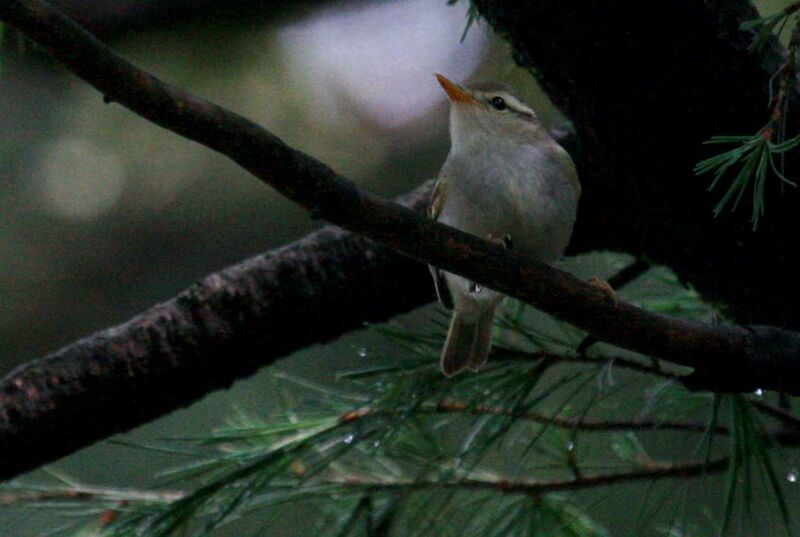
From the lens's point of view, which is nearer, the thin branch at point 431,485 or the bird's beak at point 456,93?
the thin branch at point 431,485

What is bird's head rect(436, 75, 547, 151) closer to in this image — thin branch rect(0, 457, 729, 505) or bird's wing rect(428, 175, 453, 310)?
bird's wing rect(428, 175, 453, 310)

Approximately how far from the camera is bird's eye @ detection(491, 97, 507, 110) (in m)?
2.61

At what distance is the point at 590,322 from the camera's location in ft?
4.80

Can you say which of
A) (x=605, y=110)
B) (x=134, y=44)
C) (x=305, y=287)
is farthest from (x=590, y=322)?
(x=134, y=44)

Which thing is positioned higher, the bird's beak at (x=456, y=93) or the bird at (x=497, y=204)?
the bird's beak at (x=456, y=93)

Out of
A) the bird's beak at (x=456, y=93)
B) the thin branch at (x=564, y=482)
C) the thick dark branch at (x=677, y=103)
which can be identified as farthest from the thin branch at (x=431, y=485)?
the bird's beak at (x=456, y=93)

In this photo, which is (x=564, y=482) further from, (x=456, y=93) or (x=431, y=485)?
(x=456, y=93)

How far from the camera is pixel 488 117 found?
2516 millimetres

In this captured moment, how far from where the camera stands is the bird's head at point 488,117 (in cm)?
243

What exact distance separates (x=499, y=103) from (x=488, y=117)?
11cm

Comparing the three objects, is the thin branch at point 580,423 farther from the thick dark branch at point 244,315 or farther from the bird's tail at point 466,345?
the thick dark branch at point 244,315

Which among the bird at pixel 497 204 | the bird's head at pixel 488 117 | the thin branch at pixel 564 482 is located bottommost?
the thin branch at pixel 564 482

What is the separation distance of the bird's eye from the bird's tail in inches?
22.1

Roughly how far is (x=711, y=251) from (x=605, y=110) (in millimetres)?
283
